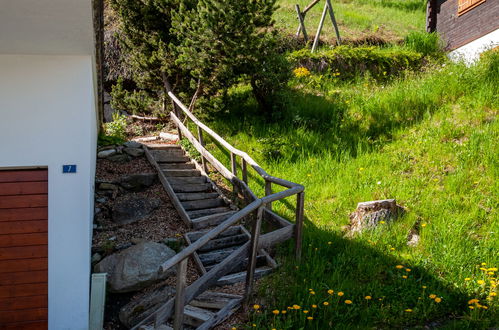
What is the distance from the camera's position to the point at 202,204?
7957 mm

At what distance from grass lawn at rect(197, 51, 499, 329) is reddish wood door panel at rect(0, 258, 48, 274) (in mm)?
2635

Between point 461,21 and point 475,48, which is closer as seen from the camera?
point 475,48

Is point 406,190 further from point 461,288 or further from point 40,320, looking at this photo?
point 40,320

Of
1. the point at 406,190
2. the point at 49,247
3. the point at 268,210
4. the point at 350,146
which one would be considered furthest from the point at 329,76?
the point at 49,247

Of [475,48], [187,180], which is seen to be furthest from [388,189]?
[475,48]

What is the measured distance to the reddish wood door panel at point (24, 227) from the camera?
18.2ft

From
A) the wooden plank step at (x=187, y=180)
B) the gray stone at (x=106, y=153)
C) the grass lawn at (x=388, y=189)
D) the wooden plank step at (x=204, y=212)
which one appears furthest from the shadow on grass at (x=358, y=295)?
the gray stone at (x=106, y=153)

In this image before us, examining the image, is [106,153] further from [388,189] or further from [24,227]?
[388,189]

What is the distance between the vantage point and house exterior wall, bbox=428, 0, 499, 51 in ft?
41.3

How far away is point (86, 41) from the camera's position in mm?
5027

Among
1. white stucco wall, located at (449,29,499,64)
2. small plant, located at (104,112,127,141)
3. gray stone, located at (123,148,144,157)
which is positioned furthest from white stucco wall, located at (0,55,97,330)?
white stucco wall, located at (449,29,499,64)

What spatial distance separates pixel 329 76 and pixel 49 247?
30.0 feet

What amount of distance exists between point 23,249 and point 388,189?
17.6 ft

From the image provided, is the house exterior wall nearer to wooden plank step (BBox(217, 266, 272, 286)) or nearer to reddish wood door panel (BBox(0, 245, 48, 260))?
wooden plank step (BBox(217, 266, 272, 286))
